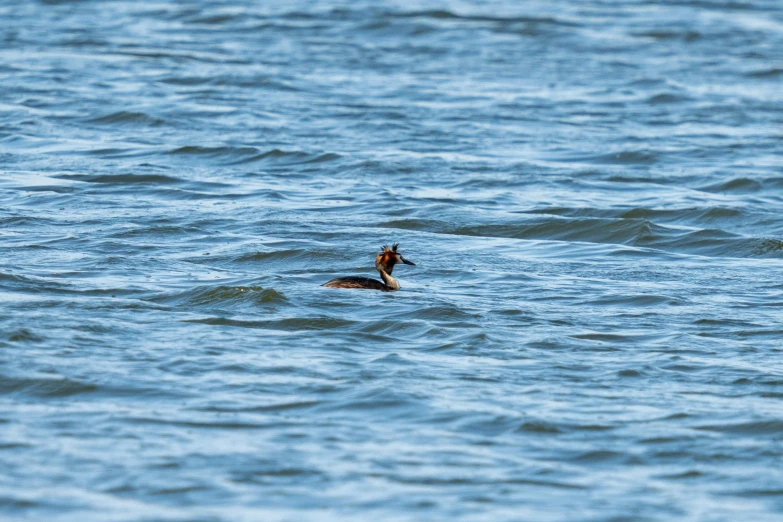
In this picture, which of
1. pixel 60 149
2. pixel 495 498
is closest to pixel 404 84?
pixel 60 149

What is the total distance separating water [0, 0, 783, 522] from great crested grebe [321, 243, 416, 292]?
0.16 meters

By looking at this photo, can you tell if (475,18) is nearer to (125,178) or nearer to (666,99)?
(666,99)

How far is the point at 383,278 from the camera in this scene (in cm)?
1090

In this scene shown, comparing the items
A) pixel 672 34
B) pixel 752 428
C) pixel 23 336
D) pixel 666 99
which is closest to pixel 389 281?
pixel 23 336

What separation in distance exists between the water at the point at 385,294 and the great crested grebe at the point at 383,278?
0.51ft

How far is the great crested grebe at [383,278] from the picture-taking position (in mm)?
10672

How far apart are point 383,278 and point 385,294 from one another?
24cm

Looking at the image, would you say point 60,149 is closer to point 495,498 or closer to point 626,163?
point 626,163

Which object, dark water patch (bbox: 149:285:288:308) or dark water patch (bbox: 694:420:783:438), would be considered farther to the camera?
dark water patch (bbox: 149:285:288:308)

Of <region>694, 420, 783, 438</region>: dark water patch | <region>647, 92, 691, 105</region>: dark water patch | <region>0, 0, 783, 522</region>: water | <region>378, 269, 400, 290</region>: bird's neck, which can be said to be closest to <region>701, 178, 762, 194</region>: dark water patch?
<region>0, 0, 783, 522</region>: water

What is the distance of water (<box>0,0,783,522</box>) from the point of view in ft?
23.1

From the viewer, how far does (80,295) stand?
10008 mm

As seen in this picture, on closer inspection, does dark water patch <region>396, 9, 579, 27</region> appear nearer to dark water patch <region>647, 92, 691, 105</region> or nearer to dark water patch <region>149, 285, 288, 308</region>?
dark water patch <region>647, 92, 691, 105</region>

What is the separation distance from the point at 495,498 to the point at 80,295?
169 inches
